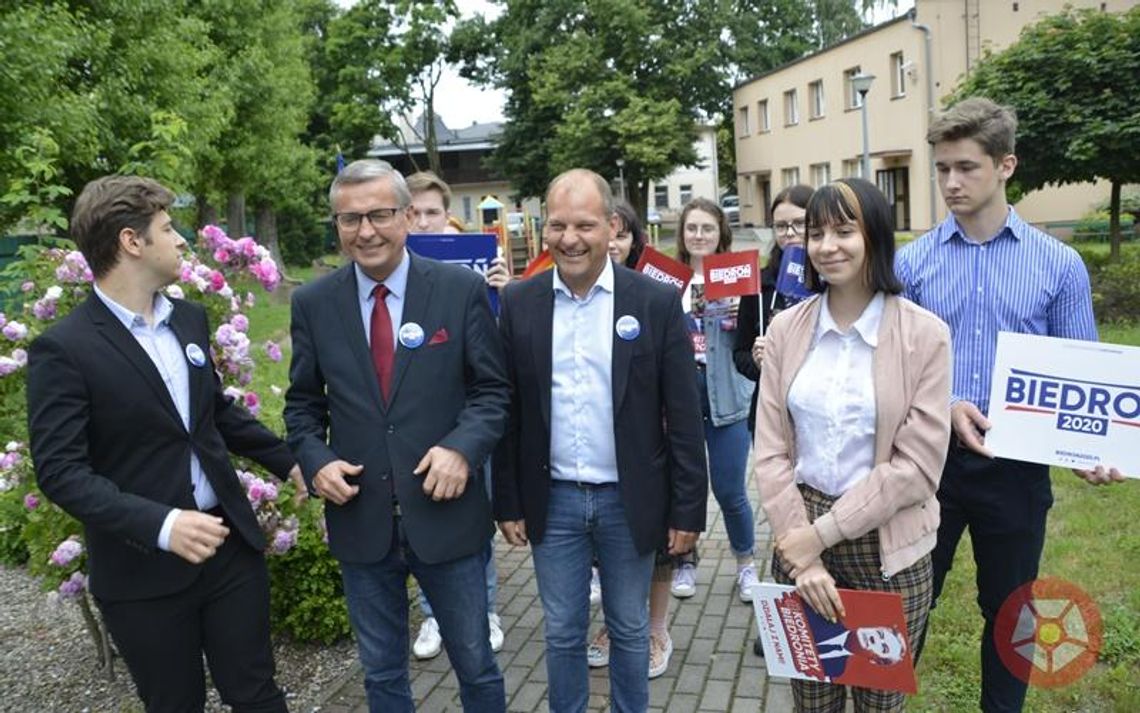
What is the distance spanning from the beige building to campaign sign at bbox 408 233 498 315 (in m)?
24.2

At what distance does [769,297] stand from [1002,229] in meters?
1.45

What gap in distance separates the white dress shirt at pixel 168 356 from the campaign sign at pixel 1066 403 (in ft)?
8.78

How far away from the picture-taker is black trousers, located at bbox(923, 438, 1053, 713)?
3107 mm

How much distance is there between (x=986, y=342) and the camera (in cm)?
311

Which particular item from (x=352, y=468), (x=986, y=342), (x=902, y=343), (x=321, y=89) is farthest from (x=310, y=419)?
(x=321, y=89)

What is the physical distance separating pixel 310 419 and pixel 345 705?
68.6 inches

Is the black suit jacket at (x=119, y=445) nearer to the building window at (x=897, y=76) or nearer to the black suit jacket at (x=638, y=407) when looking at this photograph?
the black suit jacket at (x=638, y=407)

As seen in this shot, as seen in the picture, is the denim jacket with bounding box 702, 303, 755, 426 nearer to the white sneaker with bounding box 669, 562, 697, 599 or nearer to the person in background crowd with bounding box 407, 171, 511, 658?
the white sneaker with bounding box 669, 562, 697, 599

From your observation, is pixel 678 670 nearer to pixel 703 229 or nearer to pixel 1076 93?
pixel 703 229

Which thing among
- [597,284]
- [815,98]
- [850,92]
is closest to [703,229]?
[597,284]

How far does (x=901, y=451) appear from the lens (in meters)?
2.65

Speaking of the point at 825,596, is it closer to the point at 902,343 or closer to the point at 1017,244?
the point at 902,343

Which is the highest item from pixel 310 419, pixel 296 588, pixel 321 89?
pixel 321 89

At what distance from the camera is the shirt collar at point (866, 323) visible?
8.90 feet
